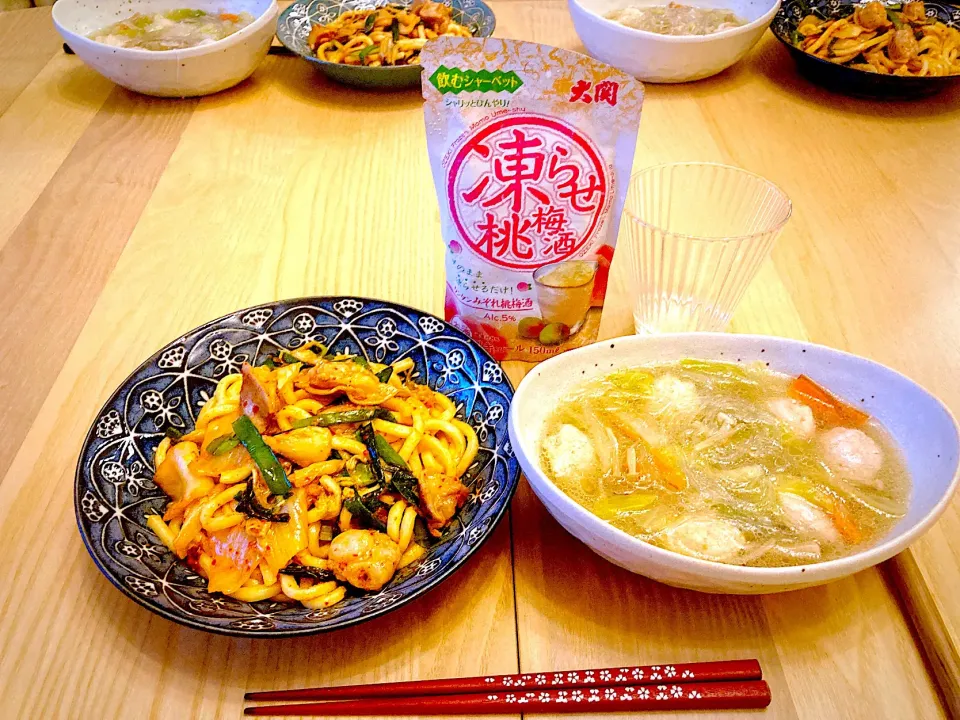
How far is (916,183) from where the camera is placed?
1.78m

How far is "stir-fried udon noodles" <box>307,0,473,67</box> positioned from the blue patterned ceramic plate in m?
0.04

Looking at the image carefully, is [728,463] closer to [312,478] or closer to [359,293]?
[312,478]

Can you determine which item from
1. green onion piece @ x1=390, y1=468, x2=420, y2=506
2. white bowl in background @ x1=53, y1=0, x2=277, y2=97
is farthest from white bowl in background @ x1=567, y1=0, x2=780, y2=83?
green onion piece @ x1=390, y1=468, x2=420, y2=506

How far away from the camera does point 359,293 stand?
4.77 feet

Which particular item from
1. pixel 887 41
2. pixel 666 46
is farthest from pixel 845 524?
pixel 887 41

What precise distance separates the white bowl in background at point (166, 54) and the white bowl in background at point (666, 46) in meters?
0.93

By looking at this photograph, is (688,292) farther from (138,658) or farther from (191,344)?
(138,658)

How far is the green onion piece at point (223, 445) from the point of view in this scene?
3.33 feet

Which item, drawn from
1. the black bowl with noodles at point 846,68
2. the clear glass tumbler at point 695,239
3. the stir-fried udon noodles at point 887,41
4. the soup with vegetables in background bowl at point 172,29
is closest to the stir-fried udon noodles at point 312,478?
the clear glass tumbler at point 695,239

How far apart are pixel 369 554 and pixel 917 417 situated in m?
0.75

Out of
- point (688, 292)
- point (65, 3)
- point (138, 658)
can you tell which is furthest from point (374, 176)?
point (138, 658)

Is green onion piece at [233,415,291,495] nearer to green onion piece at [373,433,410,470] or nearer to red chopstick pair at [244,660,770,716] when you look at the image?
green onion piece at [373,433,410,470]

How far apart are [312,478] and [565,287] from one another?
0.51m

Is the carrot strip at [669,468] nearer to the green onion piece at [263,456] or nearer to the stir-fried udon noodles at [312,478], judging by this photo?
the stir-fried udon noodles at [312,478]
